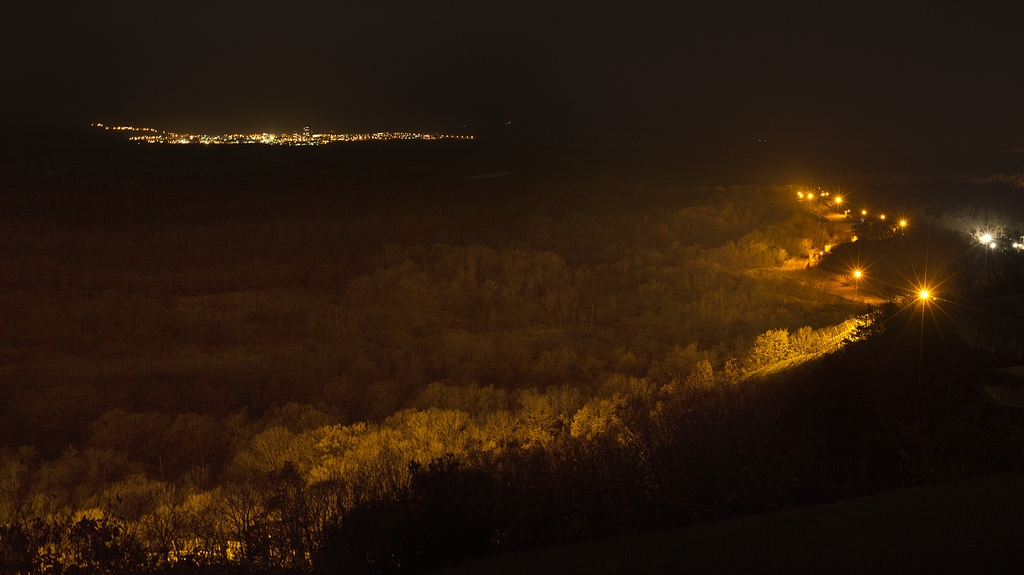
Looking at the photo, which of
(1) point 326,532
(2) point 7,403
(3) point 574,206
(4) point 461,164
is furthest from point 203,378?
(4) point 461,164

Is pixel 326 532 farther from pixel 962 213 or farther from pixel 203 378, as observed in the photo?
pixel 962 213

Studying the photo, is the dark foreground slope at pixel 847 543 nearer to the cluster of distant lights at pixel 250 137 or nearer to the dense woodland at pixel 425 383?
the dense woodland at pixel 425 383

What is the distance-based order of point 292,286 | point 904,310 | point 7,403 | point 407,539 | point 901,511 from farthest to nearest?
point 292,286, point 7,403, point 904,310, point 407,539, point 901,511

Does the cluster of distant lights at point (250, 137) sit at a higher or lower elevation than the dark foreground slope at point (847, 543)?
higher

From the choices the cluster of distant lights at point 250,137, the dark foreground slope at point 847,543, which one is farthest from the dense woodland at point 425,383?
the cluster of distant lights at point 250,137

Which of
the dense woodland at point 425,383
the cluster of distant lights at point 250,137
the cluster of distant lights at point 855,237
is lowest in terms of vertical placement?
the dense woodland at point 425,383

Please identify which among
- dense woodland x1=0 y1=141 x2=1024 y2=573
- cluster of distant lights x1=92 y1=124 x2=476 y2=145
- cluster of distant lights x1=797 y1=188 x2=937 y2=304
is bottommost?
dense woodland x1=0 y1=141 x2=1024 y2=573

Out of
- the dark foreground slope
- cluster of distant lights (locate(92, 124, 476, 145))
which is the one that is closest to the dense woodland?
the dark foreground slope

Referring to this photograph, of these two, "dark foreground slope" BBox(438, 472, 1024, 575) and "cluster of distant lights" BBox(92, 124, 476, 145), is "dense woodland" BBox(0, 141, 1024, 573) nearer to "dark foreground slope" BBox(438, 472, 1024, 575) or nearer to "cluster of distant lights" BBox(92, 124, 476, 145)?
"dark foreground slope" BBox(438, 472, 1024, 575)

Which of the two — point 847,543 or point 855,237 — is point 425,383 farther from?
point 855,237
